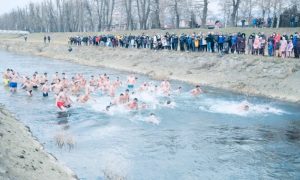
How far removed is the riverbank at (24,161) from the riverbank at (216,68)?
1901 cm

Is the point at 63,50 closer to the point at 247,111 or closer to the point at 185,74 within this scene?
the point at 185,74

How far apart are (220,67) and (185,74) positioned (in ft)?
14.2

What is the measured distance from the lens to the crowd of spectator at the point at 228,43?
109 ft

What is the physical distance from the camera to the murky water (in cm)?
1630

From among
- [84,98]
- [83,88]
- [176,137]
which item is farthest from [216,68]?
[176,137]

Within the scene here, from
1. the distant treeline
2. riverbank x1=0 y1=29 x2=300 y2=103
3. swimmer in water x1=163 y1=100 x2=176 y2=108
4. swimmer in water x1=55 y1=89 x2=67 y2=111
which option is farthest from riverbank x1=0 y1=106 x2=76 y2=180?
the distant treeline

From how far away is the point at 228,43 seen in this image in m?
38.4

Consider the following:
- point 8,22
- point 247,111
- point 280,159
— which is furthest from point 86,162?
point 8,22

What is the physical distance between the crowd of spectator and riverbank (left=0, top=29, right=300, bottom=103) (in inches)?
26.8

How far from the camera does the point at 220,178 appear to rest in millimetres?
15477

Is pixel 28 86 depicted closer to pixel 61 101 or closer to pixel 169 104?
pixel 61 101

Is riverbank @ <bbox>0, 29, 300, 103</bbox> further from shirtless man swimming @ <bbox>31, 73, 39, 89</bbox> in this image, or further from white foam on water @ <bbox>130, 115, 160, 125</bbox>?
shirtless man swimming @ <bbox>31, 73, 39, 89</bbox>

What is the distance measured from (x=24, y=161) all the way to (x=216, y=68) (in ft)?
90.3

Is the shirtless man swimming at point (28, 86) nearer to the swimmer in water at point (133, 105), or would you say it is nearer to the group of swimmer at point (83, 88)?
the group of swimmer at point (83, 88)
